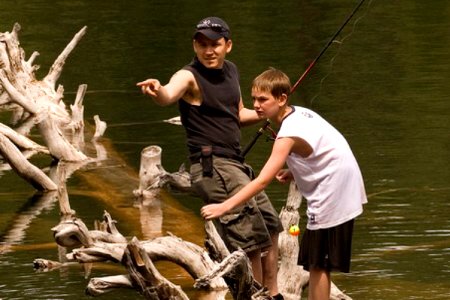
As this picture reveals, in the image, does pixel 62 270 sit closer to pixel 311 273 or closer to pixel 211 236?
pixel 211 236

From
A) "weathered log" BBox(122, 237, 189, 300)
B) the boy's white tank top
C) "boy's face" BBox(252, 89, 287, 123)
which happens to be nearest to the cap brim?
"boy's face" BBox(252, 89, 287, 123)

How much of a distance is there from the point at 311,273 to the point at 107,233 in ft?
9.02

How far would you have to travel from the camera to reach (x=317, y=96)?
19.7 metres

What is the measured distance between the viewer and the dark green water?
11719 millimetres

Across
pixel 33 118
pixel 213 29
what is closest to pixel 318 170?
pixel 213 29

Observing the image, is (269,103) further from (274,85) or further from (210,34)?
(210,34)

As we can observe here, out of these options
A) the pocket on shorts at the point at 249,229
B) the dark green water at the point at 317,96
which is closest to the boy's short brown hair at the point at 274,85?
the pocket on shorts at the point at 249,229

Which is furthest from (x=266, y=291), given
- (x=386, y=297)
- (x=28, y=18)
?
(x=28, y=18)

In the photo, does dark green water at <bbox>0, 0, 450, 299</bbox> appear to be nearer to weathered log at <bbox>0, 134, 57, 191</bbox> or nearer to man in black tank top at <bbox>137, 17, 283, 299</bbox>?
weathered log at <bbox>0, 134, 57, 191</bbox>

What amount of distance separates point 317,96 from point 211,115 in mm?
10536

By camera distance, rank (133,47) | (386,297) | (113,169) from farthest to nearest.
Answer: (133,47)
(113,169)
(386,297)

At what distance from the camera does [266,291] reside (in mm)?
9195

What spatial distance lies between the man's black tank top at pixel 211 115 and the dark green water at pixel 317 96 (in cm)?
146

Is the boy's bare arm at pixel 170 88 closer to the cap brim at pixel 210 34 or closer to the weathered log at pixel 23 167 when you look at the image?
the cap brim at pixel 210 34
